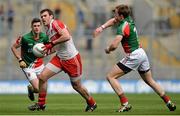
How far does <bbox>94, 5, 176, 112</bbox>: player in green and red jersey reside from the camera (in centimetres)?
1606

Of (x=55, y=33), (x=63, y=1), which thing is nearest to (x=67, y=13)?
(x=63, y=1)

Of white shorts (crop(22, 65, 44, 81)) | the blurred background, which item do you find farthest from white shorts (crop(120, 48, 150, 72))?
the blurred background

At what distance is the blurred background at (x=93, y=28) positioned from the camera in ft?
101

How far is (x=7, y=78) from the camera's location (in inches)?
1201

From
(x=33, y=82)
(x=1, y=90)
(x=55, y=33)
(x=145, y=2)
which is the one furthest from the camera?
(x=145, y=2)

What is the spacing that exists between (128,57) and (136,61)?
213 millimetres

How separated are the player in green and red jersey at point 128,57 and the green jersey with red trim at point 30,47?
309 cm

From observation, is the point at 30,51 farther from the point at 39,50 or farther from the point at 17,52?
the point at 39,50

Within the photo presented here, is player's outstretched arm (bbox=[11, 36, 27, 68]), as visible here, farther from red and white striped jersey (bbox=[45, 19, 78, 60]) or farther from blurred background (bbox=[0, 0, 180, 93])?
blurred background (bbox=[0, 0, 180, 93])

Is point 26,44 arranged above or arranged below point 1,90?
above

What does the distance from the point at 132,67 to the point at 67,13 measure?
51.1 feet

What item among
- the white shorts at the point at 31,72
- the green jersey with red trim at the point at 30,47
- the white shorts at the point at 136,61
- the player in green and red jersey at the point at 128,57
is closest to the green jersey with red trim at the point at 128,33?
the player in green and red jersey at the point at 128,57

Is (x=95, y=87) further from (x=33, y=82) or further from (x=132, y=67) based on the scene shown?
(x=132, y=67)

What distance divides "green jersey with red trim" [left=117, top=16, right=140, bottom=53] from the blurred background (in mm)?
14251
